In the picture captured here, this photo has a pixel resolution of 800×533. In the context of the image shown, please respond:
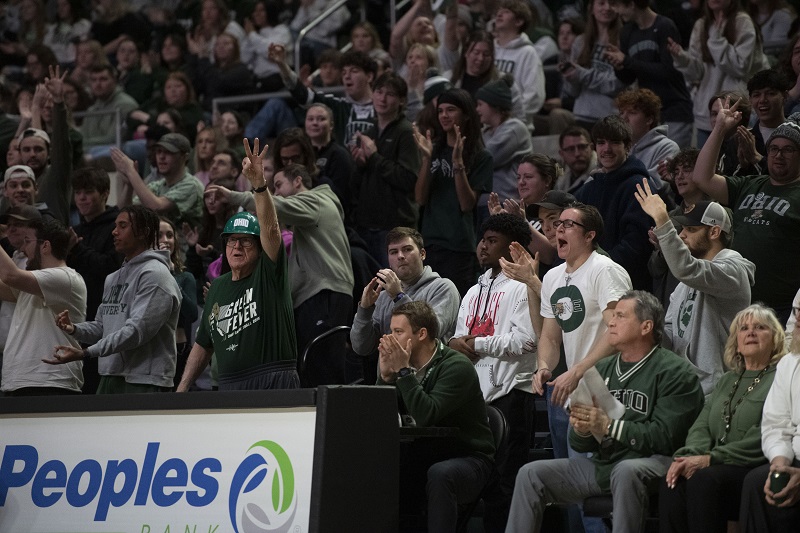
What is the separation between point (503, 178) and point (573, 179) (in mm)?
597

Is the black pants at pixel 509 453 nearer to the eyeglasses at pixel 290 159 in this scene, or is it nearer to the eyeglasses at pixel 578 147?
the eyeglasses at pixel 578 147

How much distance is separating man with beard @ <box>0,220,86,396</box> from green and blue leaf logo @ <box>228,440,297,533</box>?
110 inches

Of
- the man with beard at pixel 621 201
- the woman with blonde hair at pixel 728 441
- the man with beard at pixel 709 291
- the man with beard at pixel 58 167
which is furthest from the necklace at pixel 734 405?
the man with beard at pixel 58 167

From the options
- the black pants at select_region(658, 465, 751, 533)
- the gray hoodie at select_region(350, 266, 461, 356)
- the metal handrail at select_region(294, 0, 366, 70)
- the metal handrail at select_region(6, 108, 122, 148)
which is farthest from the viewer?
the metal handrail at select_region(294, 0, 366, 70)

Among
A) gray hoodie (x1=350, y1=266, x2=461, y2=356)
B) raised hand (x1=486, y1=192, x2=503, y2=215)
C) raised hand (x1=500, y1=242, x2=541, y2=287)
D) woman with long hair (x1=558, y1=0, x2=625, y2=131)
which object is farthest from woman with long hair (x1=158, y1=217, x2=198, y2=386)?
woman with long hair (x1=558, y1=0, x2=625, y2=131)

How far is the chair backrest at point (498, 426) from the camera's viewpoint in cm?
685

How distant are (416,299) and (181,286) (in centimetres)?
212

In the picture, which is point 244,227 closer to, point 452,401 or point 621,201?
point 452,401

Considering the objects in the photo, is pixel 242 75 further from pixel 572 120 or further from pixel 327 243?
pixel 327 243

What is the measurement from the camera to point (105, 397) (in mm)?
6230

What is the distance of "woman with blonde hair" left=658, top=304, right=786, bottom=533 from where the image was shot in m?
5.74

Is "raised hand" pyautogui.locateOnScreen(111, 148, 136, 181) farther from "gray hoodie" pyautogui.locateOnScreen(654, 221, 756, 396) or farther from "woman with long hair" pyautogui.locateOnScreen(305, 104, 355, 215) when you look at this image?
"gray hoodie" pyautogui.locateOnScreen(654, 221, 756, 396)

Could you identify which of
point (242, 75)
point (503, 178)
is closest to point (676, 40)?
point (503, 178)

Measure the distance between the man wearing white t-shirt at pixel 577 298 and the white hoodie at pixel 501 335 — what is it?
266mm
